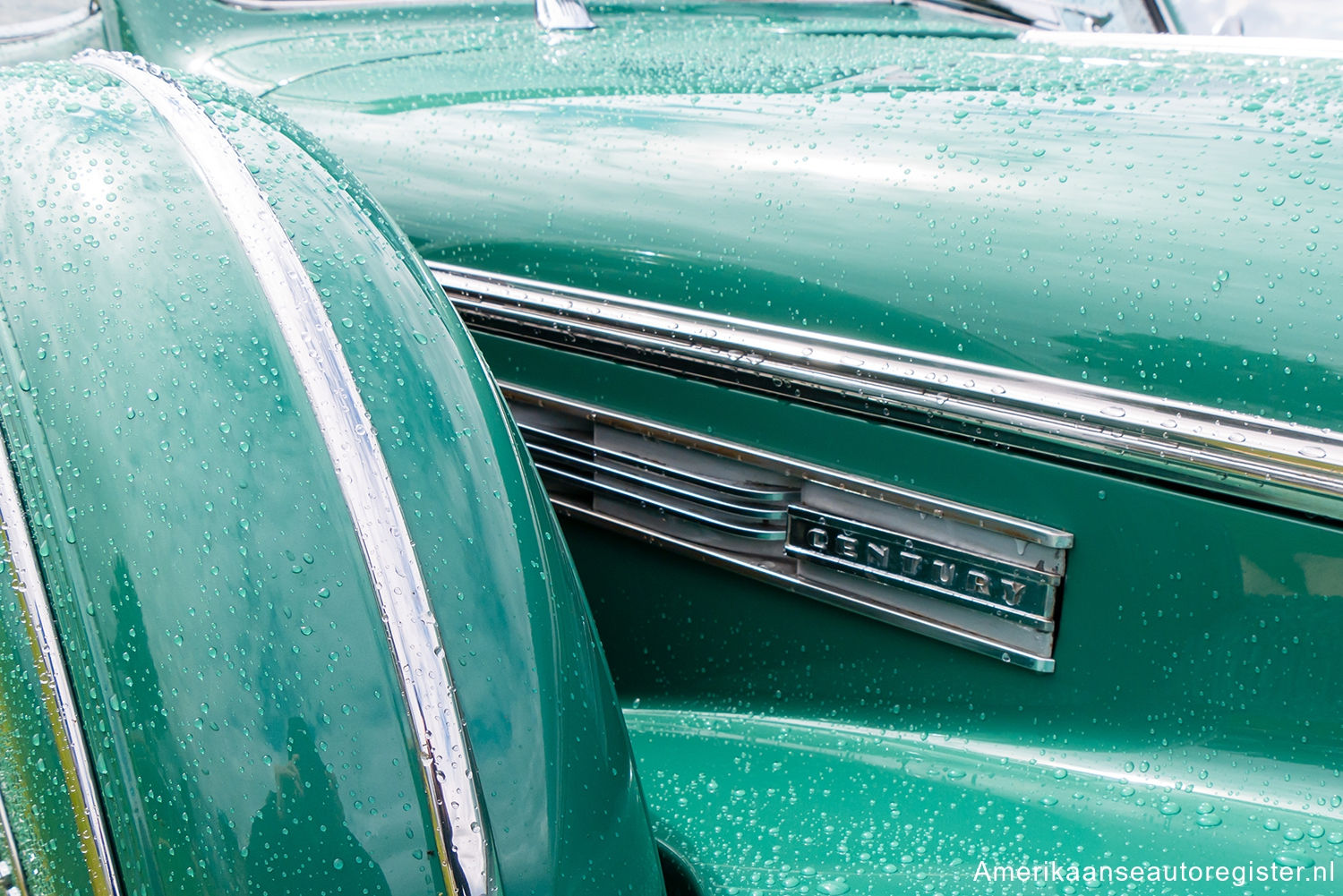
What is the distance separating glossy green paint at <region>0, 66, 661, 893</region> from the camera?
827mm

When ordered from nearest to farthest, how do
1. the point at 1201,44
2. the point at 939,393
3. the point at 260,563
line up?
the point at 260,563
the point at 939,393
the point at 1201,44

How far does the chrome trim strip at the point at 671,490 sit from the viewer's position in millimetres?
1354

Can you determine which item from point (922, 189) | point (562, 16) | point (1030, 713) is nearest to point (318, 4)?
point (562, 16)

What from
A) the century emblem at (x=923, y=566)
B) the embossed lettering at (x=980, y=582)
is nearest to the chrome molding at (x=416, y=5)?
the century emblem at (x=923, y=566)

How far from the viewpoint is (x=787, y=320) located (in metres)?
1.26

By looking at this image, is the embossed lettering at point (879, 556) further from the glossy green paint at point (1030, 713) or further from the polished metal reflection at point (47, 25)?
the polished metal reflection at point (47, 25)

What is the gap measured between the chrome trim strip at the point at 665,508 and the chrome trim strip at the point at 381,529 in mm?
556

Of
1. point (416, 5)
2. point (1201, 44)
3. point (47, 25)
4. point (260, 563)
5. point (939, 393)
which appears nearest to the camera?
point (260, 563)

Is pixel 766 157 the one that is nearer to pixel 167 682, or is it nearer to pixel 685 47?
pixel 685 47

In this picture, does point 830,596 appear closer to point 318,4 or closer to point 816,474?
point 816,474

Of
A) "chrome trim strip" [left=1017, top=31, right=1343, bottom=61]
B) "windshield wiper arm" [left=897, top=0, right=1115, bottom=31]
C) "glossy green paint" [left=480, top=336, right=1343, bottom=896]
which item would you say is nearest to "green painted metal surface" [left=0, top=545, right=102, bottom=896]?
"glossy green paint" [left=480, top=336, right=1343, bottom=896]

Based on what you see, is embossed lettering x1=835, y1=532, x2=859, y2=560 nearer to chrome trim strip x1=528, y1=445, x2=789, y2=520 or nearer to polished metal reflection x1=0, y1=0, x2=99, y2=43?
chrome trim strip x1=528, y1=445, x2=789, y2=520

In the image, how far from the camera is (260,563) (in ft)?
2.79

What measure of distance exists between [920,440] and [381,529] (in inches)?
23.6
